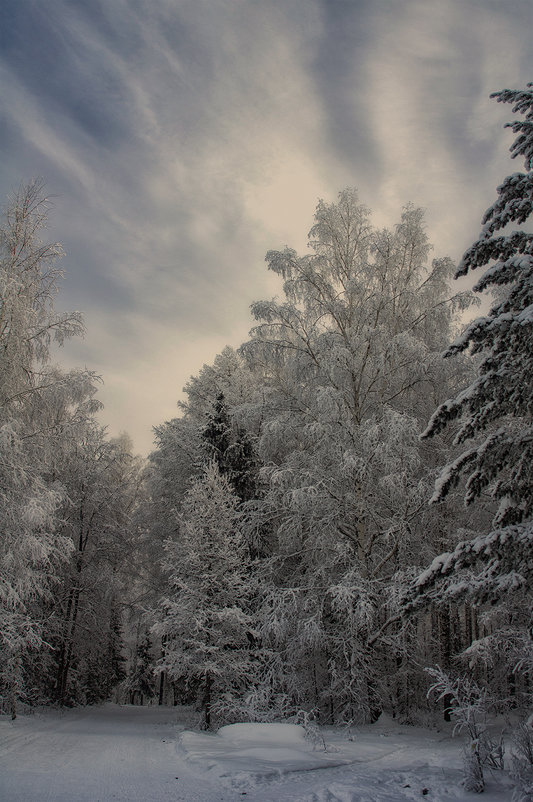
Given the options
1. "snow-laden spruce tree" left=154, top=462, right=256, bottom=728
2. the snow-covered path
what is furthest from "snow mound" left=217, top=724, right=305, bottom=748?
"snow-laden spruce tree" left=154, top=462, right=256, bottom=728

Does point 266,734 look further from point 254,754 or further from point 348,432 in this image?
point 348,432

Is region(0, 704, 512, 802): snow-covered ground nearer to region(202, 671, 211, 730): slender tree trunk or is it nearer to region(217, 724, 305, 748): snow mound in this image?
region(217, 724, 305, 748): snow mound

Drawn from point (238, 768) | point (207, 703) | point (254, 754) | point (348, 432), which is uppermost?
point (348, 432)

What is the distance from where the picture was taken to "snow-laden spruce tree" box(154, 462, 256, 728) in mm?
11633

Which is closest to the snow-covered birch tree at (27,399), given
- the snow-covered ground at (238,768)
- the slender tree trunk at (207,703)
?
the snow-covered ground at (238,768)

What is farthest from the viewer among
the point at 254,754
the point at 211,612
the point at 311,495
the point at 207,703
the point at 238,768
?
the point at 207,703

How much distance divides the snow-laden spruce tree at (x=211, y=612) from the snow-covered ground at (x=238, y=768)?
2096 mm

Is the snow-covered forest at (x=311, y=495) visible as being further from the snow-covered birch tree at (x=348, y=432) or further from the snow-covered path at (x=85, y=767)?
the snow-covered path at (x=85, y=767)

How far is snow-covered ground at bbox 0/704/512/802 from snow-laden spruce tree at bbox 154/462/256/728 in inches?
82.5

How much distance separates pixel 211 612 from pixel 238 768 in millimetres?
6008

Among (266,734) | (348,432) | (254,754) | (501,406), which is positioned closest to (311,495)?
(348,432)

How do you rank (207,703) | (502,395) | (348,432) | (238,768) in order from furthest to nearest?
(207,703), (348,432), (238,768), (502,395)

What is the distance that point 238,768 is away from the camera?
596 cm

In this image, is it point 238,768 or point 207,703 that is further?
point 207,703
